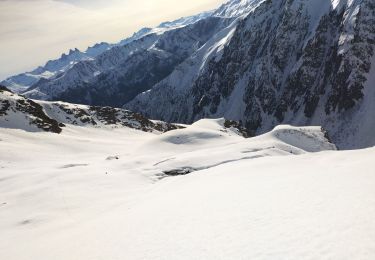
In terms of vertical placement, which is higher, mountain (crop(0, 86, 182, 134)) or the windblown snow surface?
mountain (crop(0, 86, 182, 134))

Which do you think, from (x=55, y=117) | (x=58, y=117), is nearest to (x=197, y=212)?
(x=55, y=117)

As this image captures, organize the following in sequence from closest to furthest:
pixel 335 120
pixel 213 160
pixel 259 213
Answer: pixel 259 213 → pixel 213 160 → pixel 335 120

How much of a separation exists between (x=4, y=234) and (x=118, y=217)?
724cm

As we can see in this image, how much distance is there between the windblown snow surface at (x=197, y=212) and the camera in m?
10.4

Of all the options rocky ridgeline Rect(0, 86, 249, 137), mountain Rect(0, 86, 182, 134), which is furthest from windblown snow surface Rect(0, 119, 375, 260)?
rocky ridgeline Rect(0, 86, 249, 137)

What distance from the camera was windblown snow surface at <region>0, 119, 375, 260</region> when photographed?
34.2 feet

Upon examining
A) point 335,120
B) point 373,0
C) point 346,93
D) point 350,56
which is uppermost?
point 373,0

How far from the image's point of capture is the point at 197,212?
15.0 metres

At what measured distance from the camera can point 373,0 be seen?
590 ft

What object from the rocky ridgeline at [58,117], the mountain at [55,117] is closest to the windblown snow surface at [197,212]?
the mountain at [55,117]

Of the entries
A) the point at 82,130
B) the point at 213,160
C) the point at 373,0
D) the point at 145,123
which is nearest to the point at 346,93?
the point at 373,0

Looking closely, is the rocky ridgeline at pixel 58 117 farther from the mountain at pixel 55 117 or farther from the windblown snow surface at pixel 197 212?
the windblown snow surface at pixel 197 212

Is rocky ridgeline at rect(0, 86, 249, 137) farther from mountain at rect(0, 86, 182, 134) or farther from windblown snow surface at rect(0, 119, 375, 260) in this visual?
windblown snow surface at rect(0, 119, 375, 260)

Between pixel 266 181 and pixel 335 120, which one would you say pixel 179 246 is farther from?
pixel 335 120
